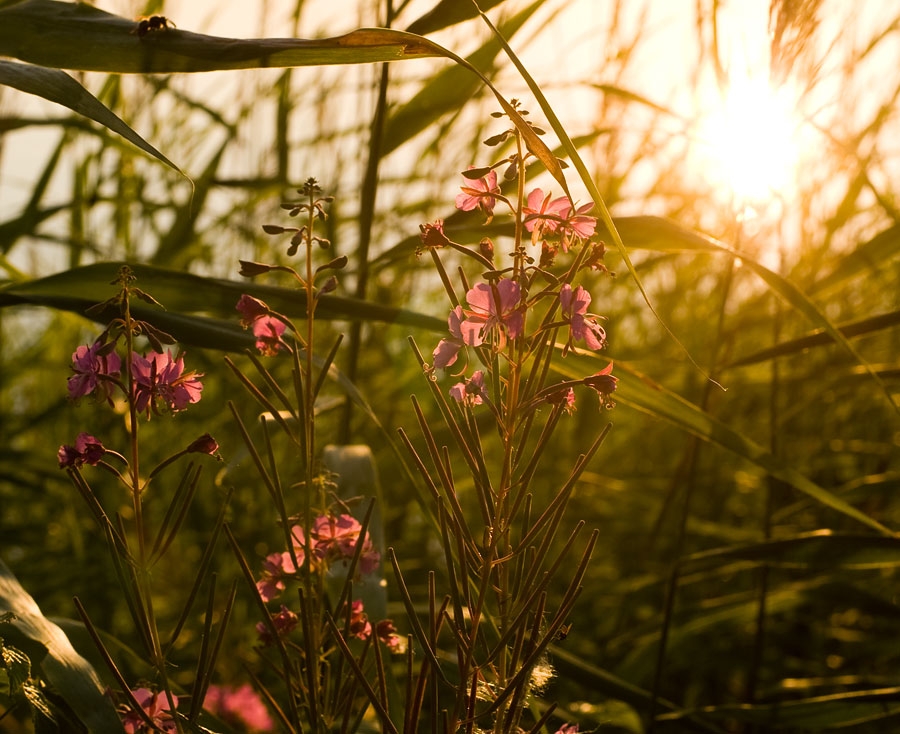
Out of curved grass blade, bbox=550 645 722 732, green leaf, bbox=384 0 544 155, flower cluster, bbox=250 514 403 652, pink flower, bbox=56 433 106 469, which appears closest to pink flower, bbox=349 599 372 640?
flower cluster, bbox=250 514 403 652

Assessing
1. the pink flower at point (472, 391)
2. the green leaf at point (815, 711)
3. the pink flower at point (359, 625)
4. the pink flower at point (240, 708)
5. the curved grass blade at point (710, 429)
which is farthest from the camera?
the pink flower at point (240, 708)

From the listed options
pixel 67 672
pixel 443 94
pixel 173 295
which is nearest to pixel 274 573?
pixel 67 672

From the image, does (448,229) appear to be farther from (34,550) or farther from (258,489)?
(34,550)

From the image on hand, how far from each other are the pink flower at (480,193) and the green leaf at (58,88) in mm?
252

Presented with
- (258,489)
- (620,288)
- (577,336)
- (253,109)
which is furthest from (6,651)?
(620,288)

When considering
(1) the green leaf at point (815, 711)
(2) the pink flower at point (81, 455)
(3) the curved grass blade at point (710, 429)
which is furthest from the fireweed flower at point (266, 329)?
(1) the green leaf at point (815, 711)

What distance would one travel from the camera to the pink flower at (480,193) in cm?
73

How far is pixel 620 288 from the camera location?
9.33 feet

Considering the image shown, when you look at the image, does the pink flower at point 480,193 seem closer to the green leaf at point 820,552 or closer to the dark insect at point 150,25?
the dark insect at point 150,25

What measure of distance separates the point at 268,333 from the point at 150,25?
0.30 m

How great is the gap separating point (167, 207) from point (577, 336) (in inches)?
60.4

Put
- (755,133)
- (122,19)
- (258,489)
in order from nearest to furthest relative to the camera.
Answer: (122,19) → (755,133) → (258,489)

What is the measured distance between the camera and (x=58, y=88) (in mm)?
843

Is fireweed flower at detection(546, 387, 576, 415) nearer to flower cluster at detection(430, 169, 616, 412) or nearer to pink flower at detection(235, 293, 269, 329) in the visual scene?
flower cluster at detection(430, 169, 616, 412)
